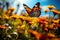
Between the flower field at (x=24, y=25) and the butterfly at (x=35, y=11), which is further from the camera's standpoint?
the butterfly at (x=35, y=11)

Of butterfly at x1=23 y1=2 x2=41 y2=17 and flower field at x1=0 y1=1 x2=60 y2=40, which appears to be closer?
flower field at x1=0 y1=1 x2=60 y2=40

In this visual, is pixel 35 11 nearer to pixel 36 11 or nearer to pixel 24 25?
pixel 36 11

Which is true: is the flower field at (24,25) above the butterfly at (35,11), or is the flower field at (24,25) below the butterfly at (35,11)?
below

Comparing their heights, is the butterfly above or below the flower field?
above

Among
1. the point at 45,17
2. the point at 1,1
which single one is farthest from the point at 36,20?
the point at 1,1

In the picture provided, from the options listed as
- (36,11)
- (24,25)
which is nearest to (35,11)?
(36,11)

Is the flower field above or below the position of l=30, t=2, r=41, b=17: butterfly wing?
below

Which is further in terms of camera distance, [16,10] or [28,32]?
[16,10]

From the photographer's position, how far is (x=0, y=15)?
2.16 m

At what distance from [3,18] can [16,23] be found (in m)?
0.13

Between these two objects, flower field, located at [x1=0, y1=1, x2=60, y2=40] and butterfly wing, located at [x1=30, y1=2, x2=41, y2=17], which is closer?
flower field, located at [x1=0, y1=1, x2=60, y2=40]

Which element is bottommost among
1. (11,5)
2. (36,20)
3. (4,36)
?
(4,36)

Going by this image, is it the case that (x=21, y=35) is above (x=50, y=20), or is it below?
below

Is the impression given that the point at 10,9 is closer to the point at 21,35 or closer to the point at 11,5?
the point at 11,5
